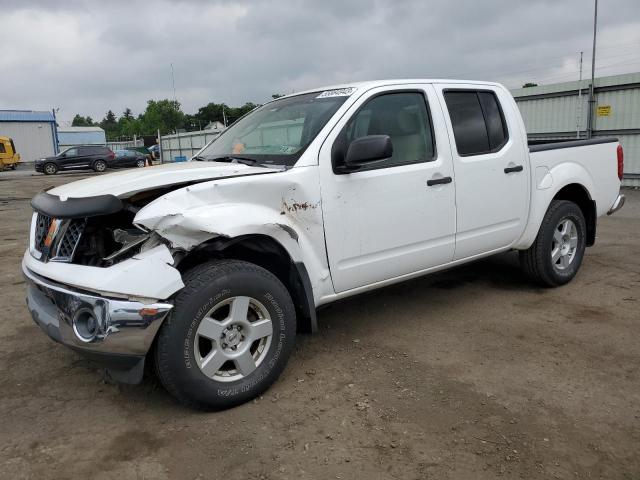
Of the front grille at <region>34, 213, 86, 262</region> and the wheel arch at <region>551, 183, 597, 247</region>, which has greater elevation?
the front grille at <region>34, 213, 86, 262</region>

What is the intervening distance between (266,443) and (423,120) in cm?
246

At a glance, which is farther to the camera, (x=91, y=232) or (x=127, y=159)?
(x=127, y=159)

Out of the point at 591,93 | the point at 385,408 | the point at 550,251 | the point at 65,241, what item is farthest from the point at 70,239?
the point at 591,93

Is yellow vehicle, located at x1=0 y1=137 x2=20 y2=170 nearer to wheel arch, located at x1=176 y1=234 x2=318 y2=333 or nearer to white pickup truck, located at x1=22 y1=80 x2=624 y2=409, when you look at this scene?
white pickup truck, located at x1=22 y1=80 x2=624 y2=409

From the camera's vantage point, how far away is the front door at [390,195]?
11.0 feet

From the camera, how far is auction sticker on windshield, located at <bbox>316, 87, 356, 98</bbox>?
3629 mm

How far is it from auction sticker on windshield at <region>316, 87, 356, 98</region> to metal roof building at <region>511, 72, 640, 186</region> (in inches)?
450

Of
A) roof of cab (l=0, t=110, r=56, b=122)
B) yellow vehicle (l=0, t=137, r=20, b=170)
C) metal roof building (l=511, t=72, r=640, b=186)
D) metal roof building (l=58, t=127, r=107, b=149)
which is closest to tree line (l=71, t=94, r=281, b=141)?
metal roof building (l=58, t=127, r=107, b=149)

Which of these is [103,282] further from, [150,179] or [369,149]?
[369,149]

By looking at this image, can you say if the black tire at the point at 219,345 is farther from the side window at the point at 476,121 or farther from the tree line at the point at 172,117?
the tree line at the point at 172,117

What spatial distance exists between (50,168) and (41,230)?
29.6 m

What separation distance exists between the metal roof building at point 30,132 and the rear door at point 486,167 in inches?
1975

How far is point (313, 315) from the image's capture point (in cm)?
322

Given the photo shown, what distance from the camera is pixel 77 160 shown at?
3009cm
